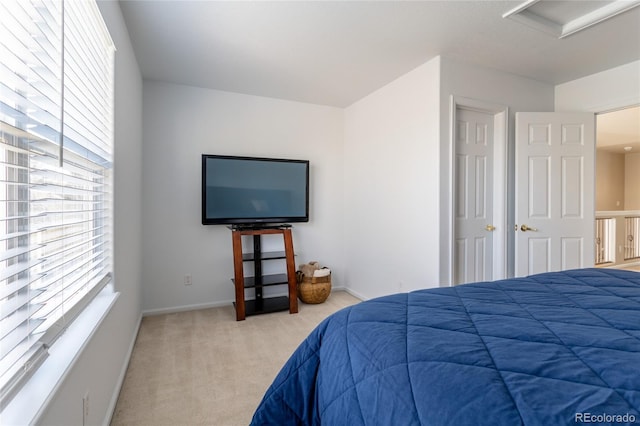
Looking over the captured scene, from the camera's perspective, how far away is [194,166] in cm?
→ 350

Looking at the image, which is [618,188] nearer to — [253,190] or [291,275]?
[291,275]

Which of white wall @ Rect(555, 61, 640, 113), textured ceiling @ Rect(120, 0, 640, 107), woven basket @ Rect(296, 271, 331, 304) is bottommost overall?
woven basket @ Rect(296, 271, 331, 304)

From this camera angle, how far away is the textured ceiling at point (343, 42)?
210cm

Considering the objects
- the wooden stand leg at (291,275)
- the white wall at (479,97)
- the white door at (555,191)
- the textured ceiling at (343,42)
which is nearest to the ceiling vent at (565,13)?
the textured ceiling at (343,42)

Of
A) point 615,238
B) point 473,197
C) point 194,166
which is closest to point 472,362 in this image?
point 473,197

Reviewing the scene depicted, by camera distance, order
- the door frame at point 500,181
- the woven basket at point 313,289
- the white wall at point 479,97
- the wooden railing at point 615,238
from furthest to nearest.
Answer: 1. the wooden railing at point 615,238
2. the woven basket at point 313,289
3. the door frame at point 500,181
4. the white wall at point 479,97

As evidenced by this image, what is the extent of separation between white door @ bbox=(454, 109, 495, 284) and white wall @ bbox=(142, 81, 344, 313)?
1.80m

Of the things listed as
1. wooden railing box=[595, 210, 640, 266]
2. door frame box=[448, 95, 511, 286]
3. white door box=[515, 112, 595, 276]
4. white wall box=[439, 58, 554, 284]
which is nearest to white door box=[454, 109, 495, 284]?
door frame box=[448, 95, 511, 286]

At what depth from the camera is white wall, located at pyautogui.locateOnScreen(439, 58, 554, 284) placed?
9.11 feet

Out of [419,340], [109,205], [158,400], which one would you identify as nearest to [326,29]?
[109,205]

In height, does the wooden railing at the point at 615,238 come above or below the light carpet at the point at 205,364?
above

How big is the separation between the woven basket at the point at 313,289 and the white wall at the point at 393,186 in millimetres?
524

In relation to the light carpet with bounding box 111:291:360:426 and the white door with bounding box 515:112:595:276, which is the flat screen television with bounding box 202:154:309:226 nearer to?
the light carpet with bounding box 111:291:360:426

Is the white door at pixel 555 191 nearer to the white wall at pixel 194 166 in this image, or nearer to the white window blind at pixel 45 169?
the white wall at pixel 194 166
